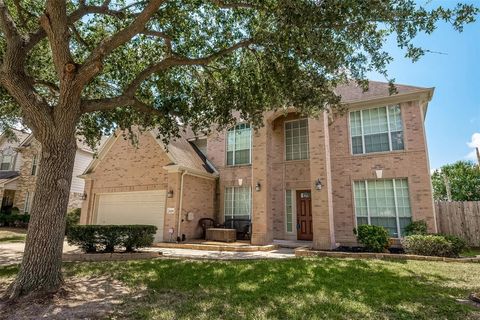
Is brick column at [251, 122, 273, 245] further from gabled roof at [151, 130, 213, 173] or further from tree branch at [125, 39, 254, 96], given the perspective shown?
tree branch at [125, 39, 254, 96]

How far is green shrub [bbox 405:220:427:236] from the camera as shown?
11.6 metres

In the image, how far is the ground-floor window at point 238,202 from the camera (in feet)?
51.0

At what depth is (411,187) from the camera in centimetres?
1247

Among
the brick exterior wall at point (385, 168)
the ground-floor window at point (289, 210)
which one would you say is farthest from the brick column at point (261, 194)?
the brick exterior wall at point (385, 168)

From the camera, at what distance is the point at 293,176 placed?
15391mm

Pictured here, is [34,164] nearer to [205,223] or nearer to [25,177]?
[25,177]

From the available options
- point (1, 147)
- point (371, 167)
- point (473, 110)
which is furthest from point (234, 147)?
point (1, 147)

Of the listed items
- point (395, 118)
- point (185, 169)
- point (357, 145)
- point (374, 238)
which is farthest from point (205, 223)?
point (395, 118)

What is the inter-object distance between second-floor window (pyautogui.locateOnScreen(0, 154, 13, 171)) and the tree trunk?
1041 inches

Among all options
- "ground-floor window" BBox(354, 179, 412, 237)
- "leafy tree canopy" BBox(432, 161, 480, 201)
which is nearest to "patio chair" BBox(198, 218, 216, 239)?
"ground-floor window" BBox(354, 179, 412, 237)

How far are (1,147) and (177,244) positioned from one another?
2501cm

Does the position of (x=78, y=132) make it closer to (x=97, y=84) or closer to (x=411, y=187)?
(x=97, y=84)

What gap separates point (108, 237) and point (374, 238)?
31.4 ft

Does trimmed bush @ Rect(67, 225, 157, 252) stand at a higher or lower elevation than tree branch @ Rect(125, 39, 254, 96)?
lower
